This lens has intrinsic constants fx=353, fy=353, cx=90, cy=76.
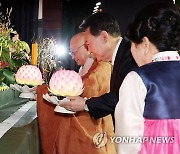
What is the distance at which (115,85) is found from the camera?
4.82ft

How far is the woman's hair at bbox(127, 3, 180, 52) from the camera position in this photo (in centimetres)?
101

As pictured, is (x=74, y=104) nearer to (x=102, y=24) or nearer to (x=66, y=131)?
(x=66, y=131)

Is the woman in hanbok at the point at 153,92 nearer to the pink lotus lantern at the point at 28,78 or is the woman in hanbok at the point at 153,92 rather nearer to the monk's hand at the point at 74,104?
the monk's hand at the point at 74,104

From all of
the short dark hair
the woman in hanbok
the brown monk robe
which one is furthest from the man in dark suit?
the woman in hanbok

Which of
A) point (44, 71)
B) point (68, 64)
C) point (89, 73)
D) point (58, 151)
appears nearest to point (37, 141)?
point (58, 151)

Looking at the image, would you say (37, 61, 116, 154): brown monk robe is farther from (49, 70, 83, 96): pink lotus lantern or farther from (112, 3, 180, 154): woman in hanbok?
(112, 3, 180, 154): woman in hanbok

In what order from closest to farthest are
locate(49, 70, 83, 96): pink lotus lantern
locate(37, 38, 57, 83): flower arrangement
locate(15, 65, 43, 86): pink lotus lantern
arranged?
1. locate(49, 70, 83, 96): pink lotus lantern
2. locate(15, 65, 43, 86): pink lotus lantern
3. locate(37, 38, 57, 83): flower arrangement

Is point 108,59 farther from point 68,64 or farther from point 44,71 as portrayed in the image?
point 68,64

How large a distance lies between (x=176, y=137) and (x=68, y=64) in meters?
5.67

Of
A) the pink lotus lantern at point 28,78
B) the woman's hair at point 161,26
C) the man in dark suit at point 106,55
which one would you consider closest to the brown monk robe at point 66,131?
the pink lotus lantern at point 28,78

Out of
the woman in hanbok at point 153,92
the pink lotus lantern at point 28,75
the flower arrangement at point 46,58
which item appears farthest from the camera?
the flower arrangement at point 46,58

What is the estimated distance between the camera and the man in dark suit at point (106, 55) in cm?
145

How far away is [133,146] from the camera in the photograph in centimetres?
100

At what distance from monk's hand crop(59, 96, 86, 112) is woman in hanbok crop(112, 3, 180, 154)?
410mm
